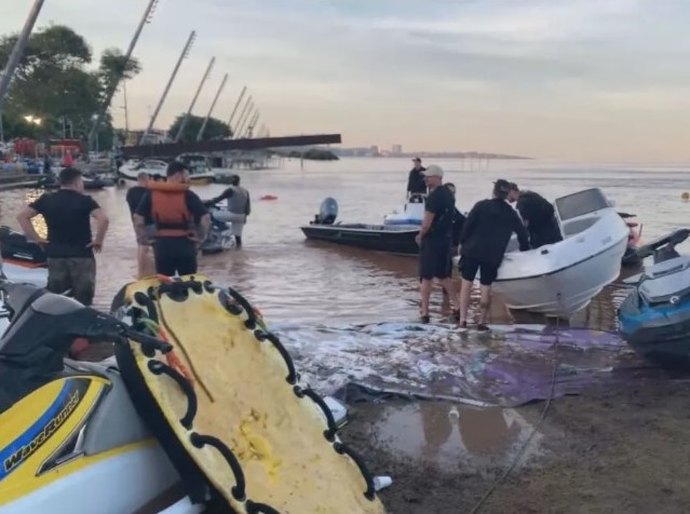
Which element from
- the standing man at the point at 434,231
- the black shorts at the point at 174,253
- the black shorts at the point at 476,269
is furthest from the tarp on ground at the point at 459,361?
the black shorts at the point at 174,253

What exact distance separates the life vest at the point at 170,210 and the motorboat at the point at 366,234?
26.9 ft

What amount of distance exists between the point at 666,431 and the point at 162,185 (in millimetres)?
4902

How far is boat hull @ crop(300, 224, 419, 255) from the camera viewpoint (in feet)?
50.0

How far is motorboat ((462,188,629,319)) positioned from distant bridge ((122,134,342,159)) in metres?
39.5

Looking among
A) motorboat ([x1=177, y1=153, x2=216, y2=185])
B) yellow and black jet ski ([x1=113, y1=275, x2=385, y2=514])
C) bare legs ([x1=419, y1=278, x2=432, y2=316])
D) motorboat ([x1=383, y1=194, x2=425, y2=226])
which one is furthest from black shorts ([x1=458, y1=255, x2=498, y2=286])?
motorboat ([x1=177, y1=153, x2=216, y2=185])

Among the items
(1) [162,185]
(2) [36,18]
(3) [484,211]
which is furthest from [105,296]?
(2) [36,18]

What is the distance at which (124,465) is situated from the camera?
2.92m

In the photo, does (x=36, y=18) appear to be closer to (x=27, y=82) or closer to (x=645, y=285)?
(x=645, y=285)

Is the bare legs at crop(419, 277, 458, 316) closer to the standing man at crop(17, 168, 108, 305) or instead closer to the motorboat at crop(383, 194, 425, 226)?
the standing man at crop(17, 168, 108, 305)

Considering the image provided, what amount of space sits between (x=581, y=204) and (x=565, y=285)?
4.51ft

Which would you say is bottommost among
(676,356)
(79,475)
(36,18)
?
(676,356)

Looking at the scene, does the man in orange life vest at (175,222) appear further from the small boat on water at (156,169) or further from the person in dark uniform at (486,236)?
the small boat on water at (156,169)

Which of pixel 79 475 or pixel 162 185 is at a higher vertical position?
pixel 162 185

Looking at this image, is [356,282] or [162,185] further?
[356,282]
